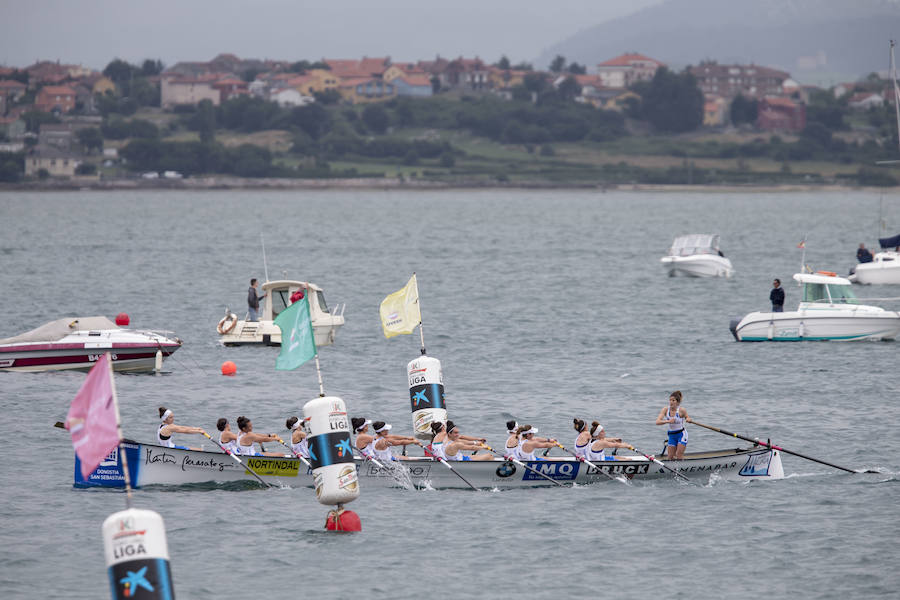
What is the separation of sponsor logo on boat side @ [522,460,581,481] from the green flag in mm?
6420

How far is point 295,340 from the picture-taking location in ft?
95.5

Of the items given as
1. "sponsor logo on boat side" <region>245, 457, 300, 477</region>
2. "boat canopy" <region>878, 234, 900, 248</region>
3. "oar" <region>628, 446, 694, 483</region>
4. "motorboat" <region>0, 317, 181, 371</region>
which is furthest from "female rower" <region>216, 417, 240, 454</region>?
"boat canopy" <region>878, 234, 900, 248</region>

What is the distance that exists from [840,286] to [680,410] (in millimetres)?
25232

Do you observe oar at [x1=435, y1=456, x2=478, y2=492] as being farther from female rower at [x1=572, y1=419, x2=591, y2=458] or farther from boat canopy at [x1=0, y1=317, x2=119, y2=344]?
boat canopy at [x1=0, y1=317, x2=119, y2=344]

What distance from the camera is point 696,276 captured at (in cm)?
9056

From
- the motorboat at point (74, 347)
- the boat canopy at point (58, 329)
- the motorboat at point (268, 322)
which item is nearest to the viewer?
the motorboat at point (74, 347)

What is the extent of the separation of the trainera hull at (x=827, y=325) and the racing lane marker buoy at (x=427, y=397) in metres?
24.4

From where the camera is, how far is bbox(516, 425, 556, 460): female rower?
31562 mm

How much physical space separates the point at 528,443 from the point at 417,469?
2788 mm

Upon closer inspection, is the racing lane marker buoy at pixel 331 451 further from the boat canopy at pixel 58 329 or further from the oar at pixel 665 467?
the boat canopy at pixel 58 329

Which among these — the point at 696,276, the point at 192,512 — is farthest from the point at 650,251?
the point at 192,512

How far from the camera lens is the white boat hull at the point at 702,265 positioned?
8912 cm

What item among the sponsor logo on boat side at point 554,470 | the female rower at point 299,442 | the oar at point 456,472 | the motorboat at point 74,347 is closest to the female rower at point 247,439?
the female rower at point 299,442

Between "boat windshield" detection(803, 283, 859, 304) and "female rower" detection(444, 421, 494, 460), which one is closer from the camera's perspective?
"female rower" detection(444, 421, 494, 460)
